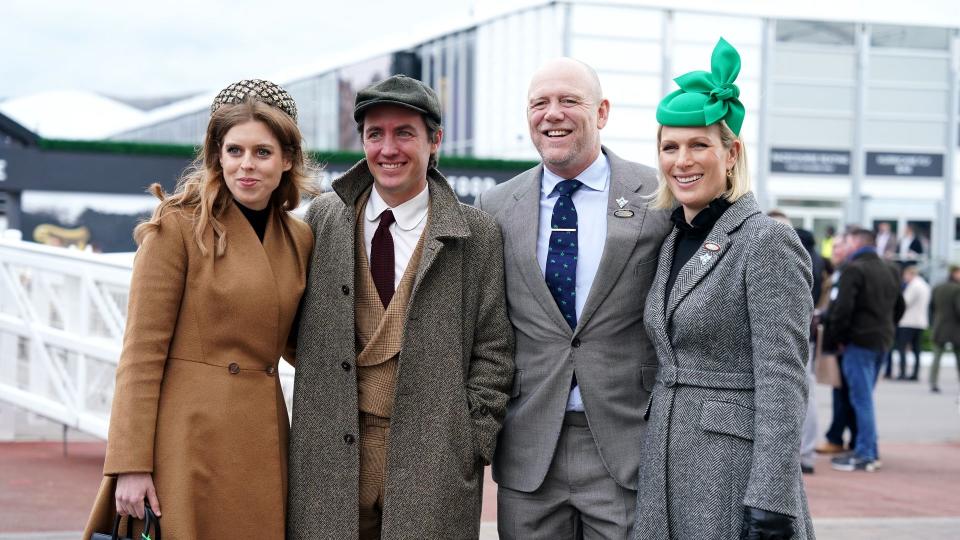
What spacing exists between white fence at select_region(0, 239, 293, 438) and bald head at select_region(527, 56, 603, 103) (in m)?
4.09

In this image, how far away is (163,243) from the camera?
3172mm

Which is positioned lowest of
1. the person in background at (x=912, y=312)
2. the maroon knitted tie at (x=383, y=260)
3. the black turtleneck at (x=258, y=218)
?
the person in background at (x=912, y=312)

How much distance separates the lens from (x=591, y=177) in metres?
3.73

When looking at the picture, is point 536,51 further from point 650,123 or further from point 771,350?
point 771,350

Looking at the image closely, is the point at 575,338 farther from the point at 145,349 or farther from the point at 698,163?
the point at 145,349

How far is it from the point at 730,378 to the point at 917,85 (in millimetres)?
22654

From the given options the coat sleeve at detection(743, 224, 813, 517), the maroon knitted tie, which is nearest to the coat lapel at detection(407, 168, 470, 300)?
the maroon knitted tie

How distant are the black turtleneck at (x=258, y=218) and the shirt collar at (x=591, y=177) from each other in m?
1.00

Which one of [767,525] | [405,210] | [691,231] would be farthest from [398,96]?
[767,525]

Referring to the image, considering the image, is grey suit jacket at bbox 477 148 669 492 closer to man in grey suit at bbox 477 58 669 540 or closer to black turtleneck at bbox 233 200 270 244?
man in grey suit at bbox 477 58 669 540

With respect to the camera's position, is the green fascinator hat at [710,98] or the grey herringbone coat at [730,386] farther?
the green fascinator hat at [710,98]

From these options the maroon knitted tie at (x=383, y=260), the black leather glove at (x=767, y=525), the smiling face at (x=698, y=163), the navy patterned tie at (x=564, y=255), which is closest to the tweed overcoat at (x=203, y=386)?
the maroon knitted tie at (x=383, y=260)

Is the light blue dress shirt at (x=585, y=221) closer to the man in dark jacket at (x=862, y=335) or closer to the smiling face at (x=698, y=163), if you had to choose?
the smiling face at (x=698, y=163)

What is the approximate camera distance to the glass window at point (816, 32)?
22047mm
